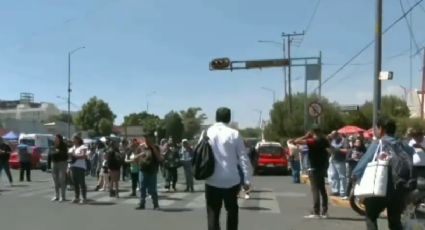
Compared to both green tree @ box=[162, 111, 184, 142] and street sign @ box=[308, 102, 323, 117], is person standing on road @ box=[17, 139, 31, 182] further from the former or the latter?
green tree @ box=[162, 111, 184, 142]

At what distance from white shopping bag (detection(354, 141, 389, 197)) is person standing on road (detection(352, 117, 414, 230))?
54mm

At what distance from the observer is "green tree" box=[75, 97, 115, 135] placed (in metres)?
119

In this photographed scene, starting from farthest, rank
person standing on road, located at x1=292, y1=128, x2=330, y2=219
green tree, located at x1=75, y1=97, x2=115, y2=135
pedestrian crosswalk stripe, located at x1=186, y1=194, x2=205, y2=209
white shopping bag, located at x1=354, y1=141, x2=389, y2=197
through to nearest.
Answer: green tree, located at x1=75, y1=97, x2=115, y2=135
pedestrian crosswalk stripe, located at x1=186, y1=194, x2=205, y2=209
person standing on road, located at x1=292, y1=128, x2=330, y2=219
white shopping bag, located at x1=354, y1=141, x2=389, y2=197

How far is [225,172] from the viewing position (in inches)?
321

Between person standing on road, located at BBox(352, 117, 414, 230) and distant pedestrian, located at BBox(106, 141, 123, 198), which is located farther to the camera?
distant pedestrian, located at BBox(106, 141, 123, 198)

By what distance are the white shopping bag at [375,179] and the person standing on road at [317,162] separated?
4.86m

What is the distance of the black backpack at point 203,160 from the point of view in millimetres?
8086

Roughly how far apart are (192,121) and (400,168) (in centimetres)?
14449

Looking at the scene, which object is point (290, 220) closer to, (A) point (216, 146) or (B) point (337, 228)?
(B) point (337, 228)

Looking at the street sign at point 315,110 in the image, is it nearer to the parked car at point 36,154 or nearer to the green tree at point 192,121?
the parked car at point 36,154

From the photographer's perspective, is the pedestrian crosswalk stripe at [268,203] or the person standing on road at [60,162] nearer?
the pedestrian crosswalk stripe at [268,203]

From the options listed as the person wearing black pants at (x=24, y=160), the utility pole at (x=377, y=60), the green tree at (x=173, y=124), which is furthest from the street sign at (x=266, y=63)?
the green tree at (x=173, y=124)

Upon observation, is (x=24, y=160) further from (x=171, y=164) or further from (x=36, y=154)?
(x=36, y=154)

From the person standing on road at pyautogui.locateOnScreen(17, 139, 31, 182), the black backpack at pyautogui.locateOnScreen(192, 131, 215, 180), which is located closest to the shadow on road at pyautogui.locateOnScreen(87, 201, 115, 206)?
the black backpack at pyautogui.locateOnScreen(192, 131, 215, 180)
